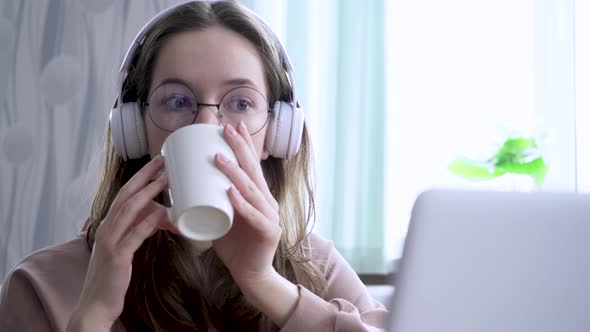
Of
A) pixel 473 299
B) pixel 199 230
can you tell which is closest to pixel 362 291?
pixel 199 230

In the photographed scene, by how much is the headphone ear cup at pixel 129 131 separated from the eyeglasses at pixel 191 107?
3cm

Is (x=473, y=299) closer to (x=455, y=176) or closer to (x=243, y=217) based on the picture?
(x=243, y=217)

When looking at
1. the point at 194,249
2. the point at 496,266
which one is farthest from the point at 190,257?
the point at 496,266

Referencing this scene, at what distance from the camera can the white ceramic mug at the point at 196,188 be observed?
67 cm

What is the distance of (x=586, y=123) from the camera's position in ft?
11.6

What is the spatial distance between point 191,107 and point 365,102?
2.32 m

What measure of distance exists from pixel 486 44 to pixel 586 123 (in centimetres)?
69

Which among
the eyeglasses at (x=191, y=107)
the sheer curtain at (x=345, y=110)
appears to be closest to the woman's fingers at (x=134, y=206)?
the eyeglasses at (x=191, y=107)

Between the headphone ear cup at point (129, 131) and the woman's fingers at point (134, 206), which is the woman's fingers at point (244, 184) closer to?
the woman's fingers at point (134, 206)

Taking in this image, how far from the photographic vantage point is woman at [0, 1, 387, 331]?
85 cm

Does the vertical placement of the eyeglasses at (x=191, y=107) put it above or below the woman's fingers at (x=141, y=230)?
above

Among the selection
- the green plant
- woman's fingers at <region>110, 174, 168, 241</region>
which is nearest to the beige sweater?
woman's fingers at <region>110, 174, 168, 241</region>

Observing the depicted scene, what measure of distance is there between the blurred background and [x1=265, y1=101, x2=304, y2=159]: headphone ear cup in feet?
6.71

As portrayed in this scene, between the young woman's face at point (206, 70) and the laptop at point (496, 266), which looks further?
the young woman's face at point (206, 70)
